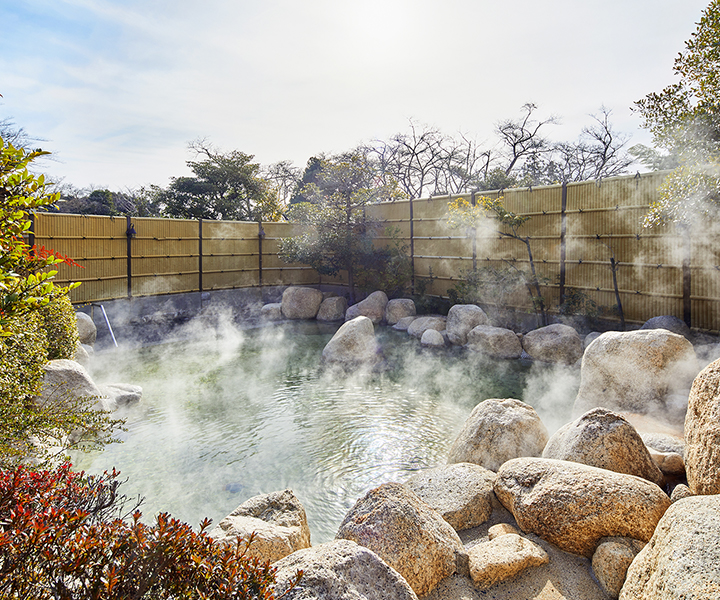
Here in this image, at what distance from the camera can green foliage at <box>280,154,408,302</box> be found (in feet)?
42.1

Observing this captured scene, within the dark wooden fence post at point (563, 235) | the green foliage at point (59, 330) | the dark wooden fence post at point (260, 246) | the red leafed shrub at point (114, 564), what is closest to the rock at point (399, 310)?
the dark wooden fence post at point (563, 235)

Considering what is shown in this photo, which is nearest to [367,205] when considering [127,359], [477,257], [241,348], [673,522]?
[477,257]

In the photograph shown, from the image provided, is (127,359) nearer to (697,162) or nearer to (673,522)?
(673,522)

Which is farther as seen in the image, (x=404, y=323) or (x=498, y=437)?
(x=404, y=323)

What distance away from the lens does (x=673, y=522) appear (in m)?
1.95

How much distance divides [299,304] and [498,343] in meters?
5.97

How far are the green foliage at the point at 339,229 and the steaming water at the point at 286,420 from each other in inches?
165

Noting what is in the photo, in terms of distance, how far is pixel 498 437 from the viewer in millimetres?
4098

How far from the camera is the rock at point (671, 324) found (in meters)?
7.55

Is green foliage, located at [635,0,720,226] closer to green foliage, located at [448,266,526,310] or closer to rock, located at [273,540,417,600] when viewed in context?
green foliage, located at [448,266,526,310]

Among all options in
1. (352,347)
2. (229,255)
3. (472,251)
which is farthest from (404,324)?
(229,255)

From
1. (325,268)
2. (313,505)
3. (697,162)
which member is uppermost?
(697,162)

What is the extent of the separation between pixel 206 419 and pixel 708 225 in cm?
794

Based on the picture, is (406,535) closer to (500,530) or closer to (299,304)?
(500,530)
